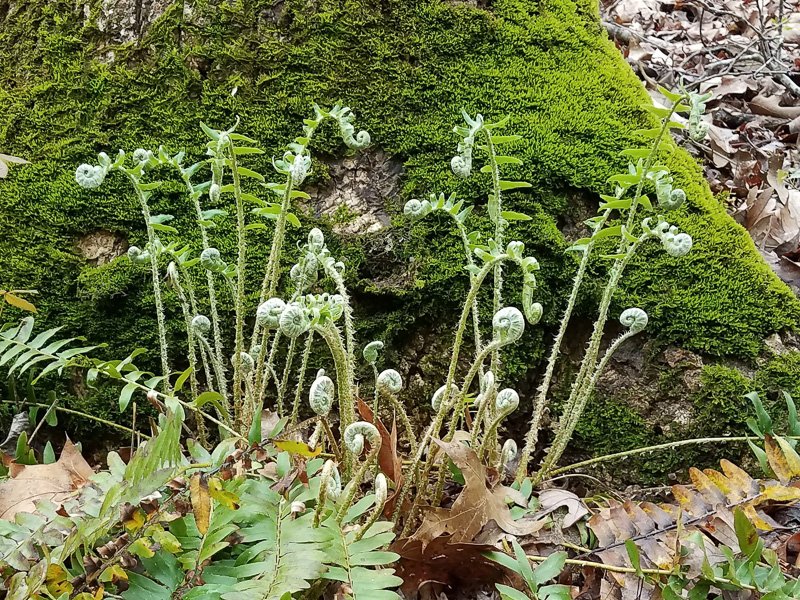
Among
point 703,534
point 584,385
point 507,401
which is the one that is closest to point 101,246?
point 507,401

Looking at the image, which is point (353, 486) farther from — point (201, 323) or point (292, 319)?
point (201, 323)

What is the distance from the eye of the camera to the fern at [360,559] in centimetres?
105

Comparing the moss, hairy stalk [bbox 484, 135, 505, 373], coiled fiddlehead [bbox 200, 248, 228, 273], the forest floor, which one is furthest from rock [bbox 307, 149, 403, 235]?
the forest floor

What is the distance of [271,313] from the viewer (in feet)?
3.98

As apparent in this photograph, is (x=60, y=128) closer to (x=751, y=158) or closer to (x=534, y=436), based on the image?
(x=534, y=436)

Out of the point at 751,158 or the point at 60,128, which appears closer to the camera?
the point at 60,128

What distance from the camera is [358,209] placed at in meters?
2.31

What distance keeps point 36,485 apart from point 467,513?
3.31 ft

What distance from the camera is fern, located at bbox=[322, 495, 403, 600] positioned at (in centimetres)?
105

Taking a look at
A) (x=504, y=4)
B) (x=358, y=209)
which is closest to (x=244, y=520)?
(x=358, y=209)

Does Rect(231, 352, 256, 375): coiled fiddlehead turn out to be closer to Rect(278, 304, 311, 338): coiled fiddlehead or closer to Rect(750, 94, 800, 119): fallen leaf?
Rect(278, 304, 311, 338): coiled fiddlehead

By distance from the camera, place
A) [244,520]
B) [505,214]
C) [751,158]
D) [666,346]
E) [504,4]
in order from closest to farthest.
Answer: [244,520], [505,214], [666,346], [504,4], [751,158]

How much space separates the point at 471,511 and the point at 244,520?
467 millimetres

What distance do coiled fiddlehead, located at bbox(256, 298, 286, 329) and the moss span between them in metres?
0.90
